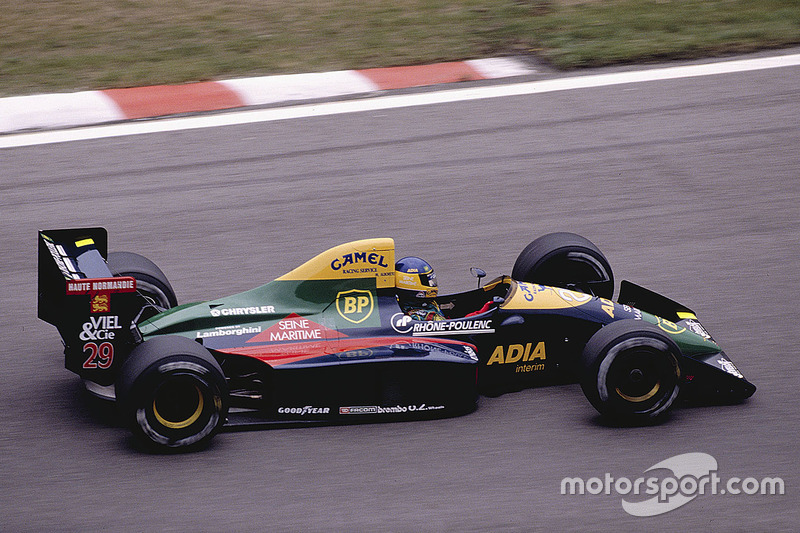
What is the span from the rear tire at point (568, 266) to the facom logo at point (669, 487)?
1.47 metres

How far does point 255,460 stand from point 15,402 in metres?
1.59

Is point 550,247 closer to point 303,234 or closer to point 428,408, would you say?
point 428,408

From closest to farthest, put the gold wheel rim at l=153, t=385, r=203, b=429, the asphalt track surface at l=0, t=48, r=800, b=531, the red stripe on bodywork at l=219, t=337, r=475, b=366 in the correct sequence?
the asphalt track surface at l=0, t=48, r=800, b=531 < the gold wheel rim at l=153, t=385, r=203, b=429 < the red stripe on bodywork at l=219, t=337, r=475, b=366

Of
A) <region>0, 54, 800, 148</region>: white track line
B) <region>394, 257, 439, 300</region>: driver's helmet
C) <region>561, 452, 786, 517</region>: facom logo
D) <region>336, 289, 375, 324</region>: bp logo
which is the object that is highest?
<region>0, 54, 800, 148</region>: white track line

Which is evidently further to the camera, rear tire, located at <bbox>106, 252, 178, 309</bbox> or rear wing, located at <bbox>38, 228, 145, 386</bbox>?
rear tire, located at <bbox>106, 252, 178, 309</bbox>

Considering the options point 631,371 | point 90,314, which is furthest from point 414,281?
point 90,314

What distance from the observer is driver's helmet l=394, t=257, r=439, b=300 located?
5672 millimetres

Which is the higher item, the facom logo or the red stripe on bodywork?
the red stripe on bodywork

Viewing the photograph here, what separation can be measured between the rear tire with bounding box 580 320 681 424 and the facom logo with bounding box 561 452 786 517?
39 centimetres

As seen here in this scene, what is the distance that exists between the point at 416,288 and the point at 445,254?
1.80 m

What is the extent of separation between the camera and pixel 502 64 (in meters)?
10.6

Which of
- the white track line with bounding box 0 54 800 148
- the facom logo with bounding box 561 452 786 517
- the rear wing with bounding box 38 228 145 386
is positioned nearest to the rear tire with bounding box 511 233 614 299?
the facom logo with bounding box 561 452 786 517

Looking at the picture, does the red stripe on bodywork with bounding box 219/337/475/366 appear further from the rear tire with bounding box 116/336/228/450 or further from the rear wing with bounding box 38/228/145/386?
the rear wing with bounding box 38/228/145/386

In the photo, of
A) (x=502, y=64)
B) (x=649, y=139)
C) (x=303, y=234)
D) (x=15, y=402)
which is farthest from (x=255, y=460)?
(x=502, y=64)
